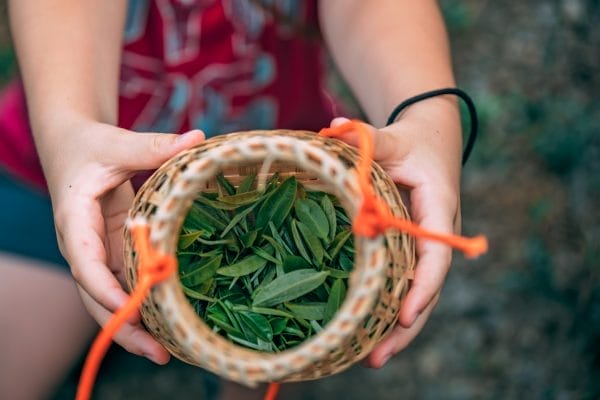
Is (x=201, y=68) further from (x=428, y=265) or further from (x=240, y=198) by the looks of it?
(x=428, y=265)

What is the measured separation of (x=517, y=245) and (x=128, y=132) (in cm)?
100

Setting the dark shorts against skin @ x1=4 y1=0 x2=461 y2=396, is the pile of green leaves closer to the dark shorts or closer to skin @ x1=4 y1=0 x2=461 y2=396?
skin @ x1=4 y1=0 x2=461 y2=396

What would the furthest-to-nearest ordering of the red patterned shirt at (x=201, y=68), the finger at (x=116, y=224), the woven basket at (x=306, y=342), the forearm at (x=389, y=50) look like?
1. the red patterned shirt at (x=201, y=68)
2. the forearm at (x=389, y=50)
3. the finger at (x=116, y=224)
4. the woven basket at (x=306, y=342)

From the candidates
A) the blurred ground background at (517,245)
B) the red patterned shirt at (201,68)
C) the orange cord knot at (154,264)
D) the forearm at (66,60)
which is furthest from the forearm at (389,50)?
the blurred ground background at (517,245)

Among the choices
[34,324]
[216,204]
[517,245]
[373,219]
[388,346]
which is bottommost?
[517,245]

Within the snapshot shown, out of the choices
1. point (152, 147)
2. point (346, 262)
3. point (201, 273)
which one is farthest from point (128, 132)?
point (346, 262)

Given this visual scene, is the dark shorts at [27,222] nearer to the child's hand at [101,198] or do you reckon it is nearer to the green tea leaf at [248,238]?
the child's hand at [101,198]

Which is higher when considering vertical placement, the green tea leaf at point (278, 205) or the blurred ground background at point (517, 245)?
the green tea leaf at point (278, 205)

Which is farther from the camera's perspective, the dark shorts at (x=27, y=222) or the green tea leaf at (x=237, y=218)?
the dark shorts at (x=27, y=222)

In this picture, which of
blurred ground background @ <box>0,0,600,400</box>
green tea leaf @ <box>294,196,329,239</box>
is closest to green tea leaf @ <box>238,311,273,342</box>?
green tea leaf @ <box>294,196,329,239</box>

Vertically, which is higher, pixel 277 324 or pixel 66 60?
pixel 66 60

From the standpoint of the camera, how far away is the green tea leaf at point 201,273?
730mm

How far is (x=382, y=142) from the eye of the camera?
0.70 meters

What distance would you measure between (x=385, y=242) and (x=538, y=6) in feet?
4.26
